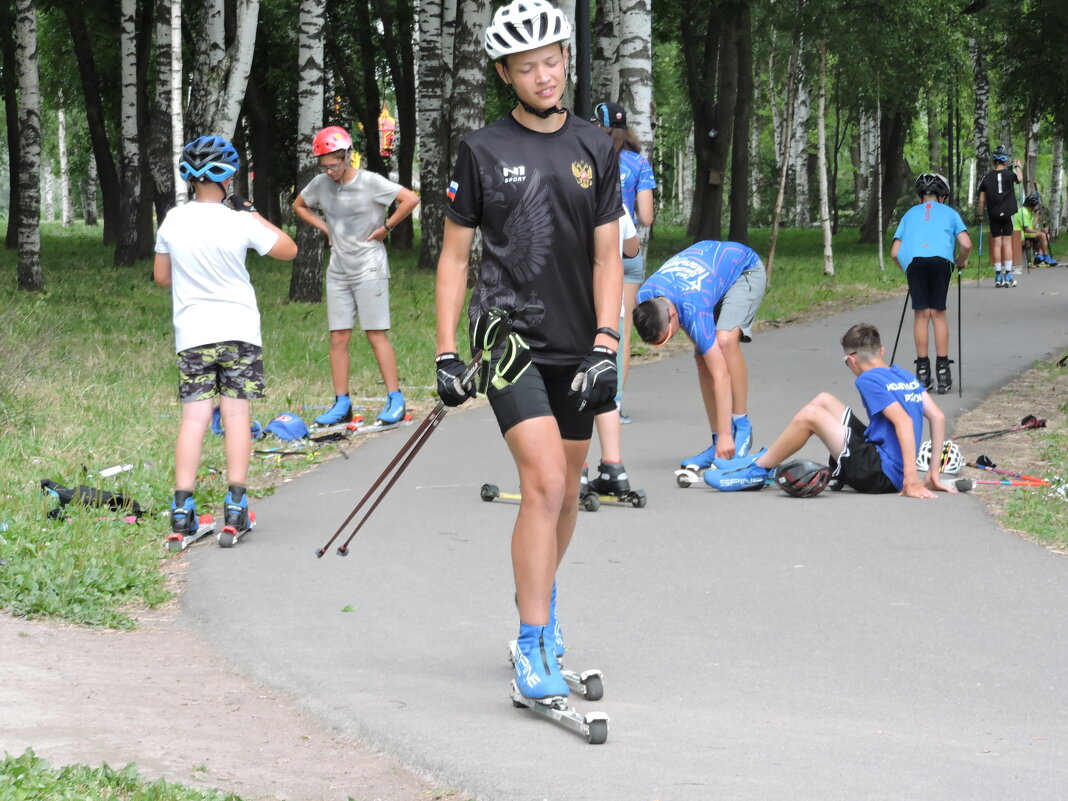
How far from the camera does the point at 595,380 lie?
4805mm

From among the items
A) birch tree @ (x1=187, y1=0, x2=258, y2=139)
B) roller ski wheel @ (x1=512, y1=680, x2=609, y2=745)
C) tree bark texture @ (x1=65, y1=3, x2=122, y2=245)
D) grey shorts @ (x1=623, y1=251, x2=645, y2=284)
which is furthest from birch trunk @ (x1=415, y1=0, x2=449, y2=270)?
roller ski wheel @ (x1=512, y1=680, x2=609, y2=745)

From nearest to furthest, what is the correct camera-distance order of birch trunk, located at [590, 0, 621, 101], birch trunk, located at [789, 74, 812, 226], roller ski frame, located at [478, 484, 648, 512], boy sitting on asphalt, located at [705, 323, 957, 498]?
roller ski frame, located at [478, 484, 648, 512], boy sitting on asphalt, located at [705, 323, 957, 498], birch trunk, located at [590, 0, 621, 101], birch trunk, located at [789, 74, 812, 226]

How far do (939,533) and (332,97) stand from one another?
3475cm

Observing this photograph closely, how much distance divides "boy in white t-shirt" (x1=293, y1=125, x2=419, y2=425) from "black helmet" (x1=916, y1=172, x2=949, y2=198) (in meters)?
4.79

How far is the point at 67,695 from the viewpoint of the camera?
16.3 ft

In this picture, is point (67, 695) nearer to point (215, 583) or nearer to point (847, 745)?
point (215, 583)

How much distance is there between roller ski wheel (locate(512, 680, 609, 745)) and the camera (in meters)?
4.56

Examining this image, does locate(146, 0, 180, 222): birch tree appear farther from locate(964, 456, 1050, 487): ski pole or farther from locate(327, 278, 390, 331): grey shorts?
locate(964, 456, 1050, 487): ski pole

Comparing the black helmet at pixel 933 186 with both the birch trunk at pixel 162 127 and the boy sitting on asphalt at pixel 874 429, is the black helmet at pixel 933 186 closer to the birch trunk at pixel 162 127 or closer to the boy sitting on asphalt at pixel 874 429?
the boy sitting on asphalt at pixel 874 429

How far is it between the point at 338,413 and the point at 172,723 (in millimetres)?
6984

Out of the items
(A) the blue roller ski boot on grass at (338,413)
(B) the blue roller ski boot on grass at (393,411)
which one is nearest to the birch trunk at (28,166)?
(A) the blue roller ski boot on grass at (338,413)

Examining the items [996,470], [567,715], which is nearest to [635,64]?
[996,470]

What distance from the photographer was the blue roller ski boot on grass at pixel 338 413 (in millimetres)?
11617

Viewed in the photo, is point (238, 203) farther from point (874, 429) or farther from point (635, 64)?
point (635, 64)
